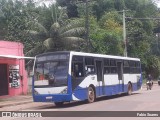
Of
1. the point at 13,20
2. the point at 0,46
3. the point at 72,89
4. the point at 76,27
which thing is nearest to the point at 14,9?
the point at 13,20

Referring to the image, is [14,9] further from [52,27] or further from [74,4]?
[52,27]

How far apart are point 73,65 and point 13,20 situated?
28.9 metres

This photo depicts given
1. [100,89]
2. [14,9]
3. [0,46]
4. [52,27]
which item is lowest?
[100,89]

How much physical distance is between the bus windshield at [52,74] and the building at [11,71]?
826 centimetres

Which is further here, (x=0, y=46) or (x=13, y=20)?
(x=13, y=20)

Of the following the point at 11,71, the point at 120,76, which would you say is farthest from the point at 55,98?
the point at 11,71

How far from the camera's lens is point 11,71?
29609 mm

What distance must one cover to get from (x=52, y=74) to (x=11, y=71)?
423 inches

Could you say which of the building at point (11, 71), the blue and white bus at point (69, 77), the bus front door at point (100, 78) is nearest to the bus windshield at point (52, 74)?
the blue and white bus at point (69, 77)

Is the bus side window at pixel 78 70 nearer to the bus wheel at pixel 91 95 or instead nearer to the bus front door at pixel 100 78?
the bus wheel at pixel 91 95

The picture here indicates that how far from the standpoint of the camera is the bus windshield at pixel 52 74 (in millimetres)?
19406

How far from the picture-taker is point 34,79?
2019cm

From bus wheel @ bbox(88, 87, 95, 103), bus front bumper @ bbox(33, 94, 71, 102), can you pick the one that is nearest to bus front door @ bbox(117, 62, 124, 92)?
bus wheel @ bbox(88, 87, 95, 103)

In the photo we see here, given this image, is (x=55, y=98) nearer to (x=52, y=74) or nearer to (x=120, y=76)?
(x=52, y=74)
